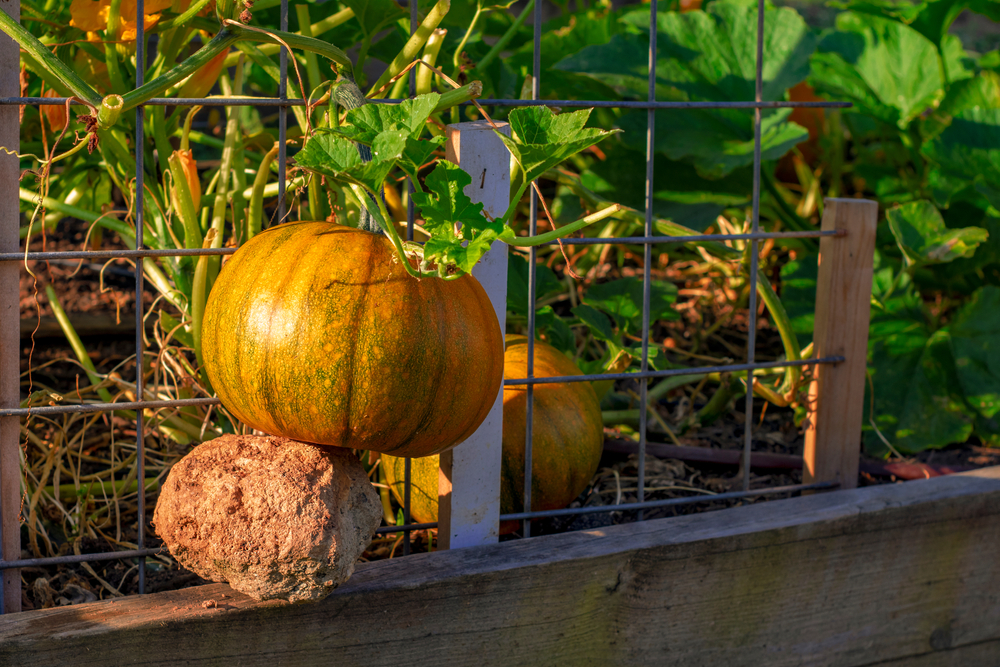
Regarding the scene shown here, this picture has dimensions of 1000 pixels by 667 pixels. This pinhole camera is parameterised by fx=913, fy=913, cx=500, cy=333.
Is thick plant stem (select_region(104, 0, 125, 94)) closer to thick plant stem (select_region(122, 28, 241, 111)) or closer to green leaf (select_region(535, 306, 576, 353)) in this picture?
thick plant stem (select_region(122, 28, 241, 111))

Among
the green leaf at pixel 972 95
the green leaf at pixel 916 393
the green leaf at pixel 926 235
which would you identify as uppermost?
the green leaf at pixel 972 95

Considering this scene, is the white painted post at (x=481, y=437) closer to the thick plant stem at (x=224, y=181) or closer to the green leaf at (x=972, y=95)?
the thick plant stem at (x=224, y=181)

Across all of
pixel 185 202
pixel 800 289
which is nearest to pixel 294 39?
pixel 185 202

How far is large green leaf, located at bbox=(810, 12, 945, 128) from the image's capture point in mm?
1906

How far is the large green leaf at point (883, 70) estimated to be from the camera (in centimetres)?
191

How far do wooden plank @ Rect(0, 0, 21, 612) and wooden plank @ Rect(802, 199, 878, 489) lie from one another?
3.48 feet

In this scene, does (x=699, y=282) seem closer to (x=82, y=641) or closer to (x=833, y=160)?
(x=833, y=160)

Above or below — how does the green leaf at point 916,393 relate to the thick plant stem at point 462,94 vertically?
below

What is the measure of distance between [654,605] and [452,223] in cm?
67

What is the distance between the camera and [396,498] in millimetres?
1334

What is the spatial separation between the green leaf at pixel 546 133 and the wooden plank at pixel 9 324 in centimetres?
53

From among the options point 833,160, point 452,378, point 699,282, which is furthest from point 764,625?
point 833,160

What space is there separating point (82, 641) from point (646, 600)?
665 mm

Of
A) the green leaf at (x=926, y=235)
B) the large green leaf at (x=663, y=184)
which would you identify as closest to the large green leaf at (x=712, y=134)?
the large green leaf at (x=663, y=184)
